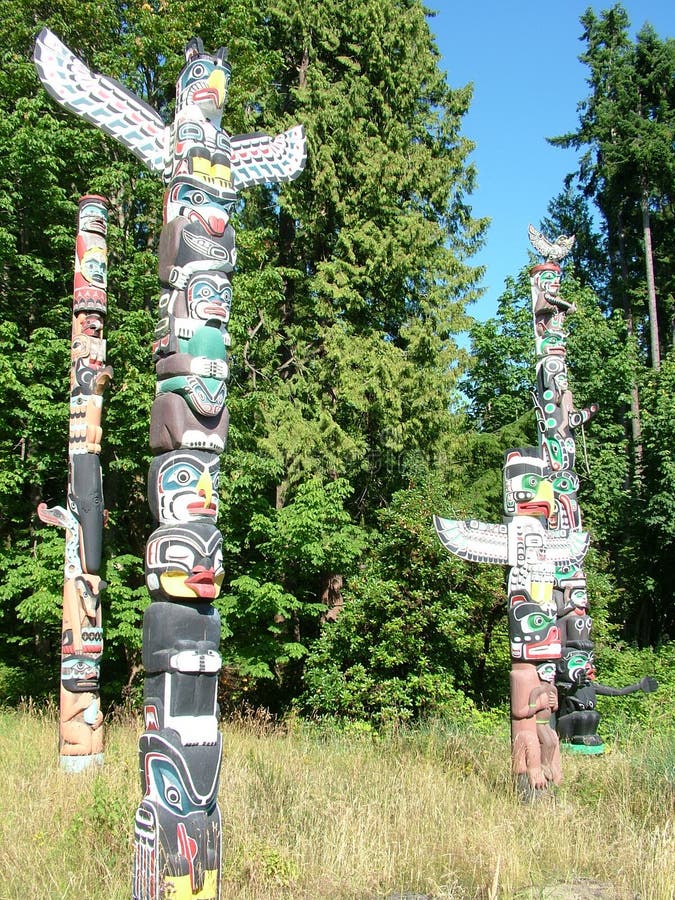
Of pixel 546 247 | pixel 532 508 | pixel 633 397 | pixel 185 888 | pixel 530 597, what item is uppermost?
pixel 633 397

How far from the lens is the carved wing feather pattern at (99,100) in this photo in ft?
16.9

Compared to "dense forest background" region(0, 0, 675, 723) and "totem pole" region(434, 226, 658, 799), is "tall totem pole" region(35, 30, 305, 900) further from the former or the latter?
"dense forest background" region(0, 0, 675, 723)

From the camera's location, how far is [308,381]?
1589 cm

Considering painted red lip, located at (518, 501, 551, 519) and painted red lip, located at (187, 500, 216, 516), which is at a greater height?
painted red lip, located at (518, 501, 551, 519)

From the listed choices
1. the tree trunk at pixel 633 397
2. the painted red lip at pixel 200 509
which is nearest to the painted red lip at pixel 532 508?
the painted red lip at pixel 200 509

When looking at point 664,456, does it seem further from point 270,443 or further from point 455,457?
point 270,443

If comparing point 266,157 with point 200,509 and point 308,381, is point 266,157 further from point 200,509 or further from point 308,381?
point 308,381

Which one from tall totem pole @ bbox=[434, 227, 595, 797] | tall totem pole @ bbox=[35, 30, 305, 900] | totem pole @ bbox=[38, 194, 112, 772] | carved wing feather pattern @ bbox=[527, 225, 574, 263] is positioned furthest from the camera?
carved wing feather pattern @ bbox=[527, 225, 574, 263]

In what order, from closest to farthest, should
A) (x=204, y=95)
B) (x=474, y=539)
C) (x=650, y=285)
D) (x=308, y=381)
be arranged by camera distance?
(x=204, y=95) → (x=474, y=539) → (x=308, y=381) → (x=650, y=285)

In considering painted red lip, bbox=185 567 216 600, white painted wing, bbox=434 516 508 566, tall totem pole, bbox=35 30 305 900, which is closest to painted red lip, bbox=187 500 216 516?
tall totem pole, bbox=35 30 305 900

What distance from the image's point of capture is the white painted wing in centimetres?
712

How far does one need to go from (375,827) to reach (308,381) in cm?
1104

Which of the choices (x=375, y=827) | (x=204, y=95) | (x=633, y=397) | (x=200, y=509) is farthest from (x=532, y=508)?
(x=633, y=397)

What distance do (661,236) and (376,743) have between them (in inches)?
879
